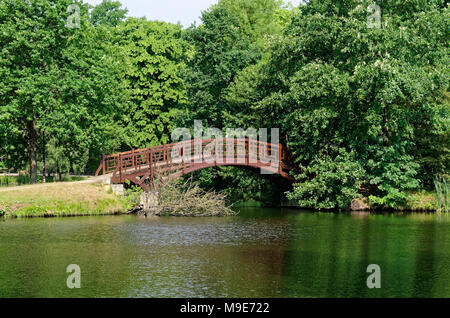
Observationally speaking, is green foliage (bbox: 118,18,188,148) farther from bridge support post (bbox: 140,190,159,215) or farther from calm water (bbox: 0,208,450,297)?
calm water (bbox: 0,208,450,297)

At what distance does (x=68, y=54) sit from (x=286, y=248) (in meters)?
20.7

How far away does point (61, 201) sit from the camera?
29953mm

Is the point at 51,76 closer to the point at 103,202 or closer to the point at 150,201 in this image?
the point at 103,202

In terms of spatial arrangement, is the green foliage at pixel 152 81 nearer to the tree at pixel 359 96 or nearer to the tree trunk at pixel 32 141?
the tree trunk at pixel 32 141

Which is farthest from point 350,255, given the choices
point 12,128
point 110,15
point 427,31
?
point 110,15

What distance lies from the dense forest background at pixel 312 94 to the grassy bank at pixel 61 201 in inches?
183

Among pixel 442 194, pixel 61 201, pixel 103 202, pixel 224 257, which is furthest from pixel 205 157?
pixel 224 257

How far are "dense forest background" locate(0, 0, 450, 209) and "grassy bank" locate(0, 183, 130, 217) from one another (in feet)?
15.2

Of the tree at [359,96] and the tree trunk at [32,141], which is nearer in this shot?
the tree at [359,96]

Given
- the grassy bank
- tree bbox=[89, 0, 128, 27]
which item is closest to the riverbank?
the grassy bank

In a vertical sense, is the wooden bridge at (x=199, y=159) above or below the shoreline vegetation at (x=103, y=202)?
above

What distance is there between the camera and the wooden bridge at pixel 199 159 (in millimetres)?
33188

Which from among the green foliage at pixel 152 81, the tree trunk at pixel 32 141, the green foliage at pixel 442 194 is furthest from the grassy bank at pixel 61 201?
the green foliage at pixel 442 194

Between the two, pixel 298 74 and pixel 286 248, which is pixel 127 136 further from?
pixel 286 248
